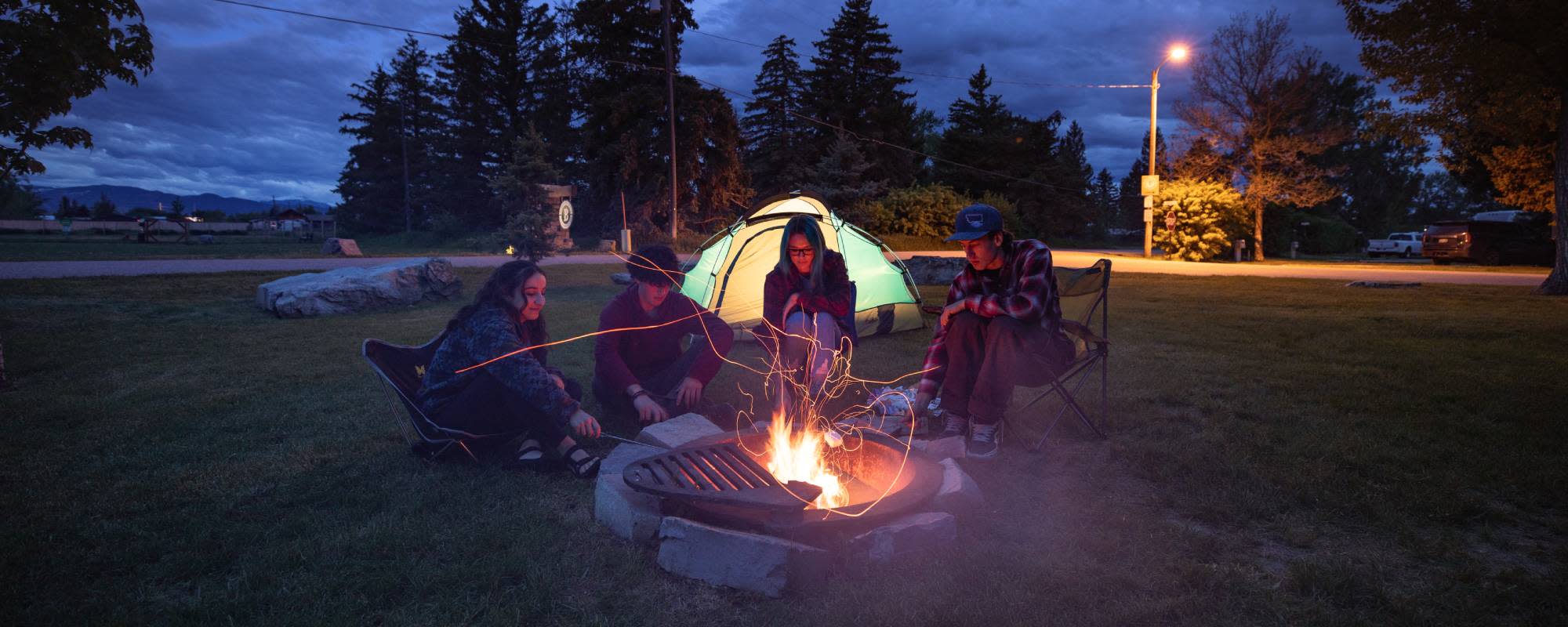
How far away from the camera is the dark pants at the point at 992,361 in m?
3.50

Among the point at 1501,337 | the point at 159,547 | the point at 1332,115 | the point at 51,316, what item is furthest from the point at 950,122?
the point at 159,547

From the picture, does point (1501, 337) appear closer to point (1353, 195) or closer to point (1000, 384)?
point (1000, 384)

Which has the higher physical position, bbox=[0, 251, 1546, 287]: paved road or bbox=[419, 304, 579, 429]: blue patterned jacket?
bbox=[0, 251, 1546, 287]: paved road

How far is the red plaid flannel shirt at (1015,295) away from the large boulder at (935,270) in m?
7.97

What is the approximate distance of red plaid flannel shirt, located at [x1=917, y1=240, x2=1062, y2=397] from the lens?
11.5 ft

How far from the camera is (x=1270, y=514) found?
281 cm

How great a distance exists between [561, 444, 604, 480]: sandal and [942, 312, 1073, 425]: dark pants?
179 centimetres

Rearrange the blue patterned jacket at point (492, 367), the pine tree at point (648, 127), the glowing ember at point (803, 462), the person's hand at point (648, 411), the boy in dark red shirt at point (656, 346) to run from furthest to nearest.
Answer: the pine tree at point (648, 127), the boy in dark red shirt at point (656, 346), the person's hand at point (648, 411), the blue patterned jacket at point (492, 367), the glowing ember at point (803, 462)

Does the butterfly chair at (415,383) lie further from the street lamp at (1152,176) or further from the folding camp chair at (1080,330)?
the street lamp at (1152,176)

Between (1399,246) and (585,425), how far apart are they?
30937 millimetres

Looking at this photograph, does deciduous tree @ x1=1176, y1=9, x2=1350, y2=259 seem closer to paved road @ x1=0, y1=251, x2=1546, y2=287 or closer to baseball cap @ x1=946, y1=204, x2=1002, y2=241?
paved road @ x1=0, y1=251, x2=1546, y2=287

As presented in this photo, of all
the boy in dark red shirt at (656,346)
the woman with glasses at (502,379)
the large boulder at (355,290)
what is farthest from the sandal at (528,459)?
the large boulder at (355,290)

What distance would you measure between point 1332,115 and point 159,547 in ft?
132

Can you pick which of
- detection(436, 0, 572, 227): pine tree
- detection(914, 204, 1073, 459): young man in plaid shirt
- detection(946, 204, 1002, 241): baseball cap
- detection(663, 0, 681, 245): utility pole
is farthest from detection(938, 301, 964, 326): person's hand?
detection(436, 0, 572, 227): pine tree
